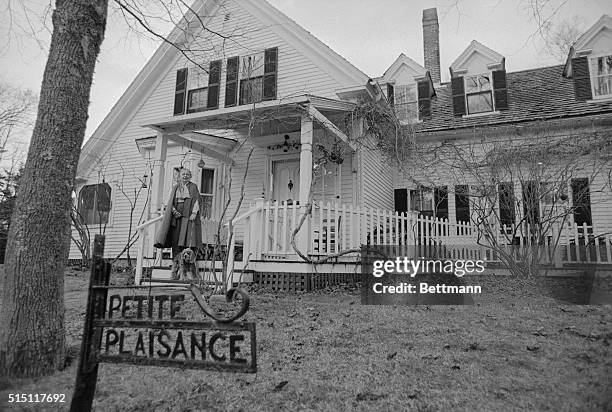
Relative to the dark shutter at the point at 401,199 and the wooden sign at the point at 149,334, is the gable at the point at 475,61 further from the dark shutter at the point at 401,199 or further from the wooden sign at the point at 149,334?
the wooden sign at the point at 149,334

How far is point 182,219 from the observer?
6453 mm

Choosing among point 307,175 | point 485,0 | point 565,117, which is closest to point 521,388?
point 485,0

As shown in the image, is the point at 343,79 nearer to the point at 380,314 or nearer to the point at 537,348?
the point at 380,314

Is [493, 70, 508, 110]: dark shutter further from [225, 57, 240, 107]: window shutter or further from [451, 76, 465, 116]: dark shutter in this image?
[225, 57, 240, 107]: window shutter

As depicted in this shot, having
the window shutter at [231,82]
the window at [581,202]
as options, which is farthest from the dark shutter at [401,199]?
the window shutter at [231,82]

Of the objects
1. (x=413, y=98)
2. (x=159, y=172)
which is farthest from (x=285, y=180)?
(x=413, y=98)

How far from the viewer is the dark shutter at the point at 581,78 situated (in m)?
10.7

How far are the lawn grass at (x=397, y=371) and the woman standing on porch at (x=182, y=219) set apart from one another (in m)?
2.24

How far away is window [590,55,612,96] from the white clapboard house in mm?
36

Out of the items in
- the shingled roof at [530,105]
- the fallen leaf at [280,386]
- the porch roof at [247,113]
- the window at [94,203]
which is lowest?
the fallen leaf at [280,386]

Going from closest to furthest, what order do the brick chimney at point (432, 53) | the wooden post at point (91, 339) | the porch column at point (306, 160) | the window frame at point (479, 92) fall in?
the wooden post at point (91, 339) → the porch column at point (306, 160) → the window frame at point (479, 92) → the brick chimney at point (432, 53)

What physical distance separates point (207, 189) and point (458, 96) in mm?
7555

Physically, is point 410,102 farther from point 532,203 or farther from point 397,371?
point 397,371

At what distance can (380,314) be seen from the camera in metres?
4.41
